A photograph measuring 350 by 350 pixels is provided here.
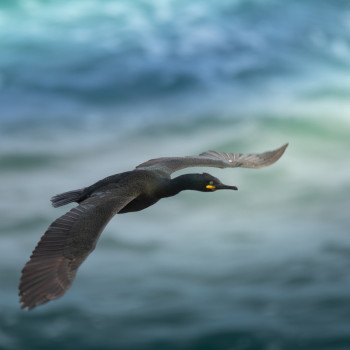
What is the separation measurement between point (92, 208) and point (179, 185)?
1247 mm

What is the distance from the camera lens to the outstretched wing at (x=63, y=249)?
7.41 m

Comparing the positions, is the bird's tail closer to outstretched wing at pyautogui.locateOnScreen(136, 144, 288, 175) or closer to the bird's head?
outstretched wing at pyautogui.locateOnScreen(136, 144, 288, 175)

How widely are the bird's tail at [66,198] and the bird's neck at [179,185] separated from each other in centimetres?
105

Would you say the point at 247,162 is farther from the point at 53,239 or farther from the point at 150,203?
the point at 53,239

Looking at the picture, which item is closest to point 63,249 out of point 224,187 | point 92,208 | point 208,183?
point 92,208

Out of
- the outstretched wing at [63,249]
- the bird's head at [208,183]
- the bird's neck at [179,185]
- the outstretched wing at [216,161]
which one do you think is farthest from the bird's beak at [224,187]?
the outstretched wing at [63,249]

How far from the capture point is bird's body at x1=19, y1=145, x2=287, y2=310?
296 inches

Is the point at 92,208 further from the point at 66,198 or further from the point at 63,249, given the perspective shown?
the point at 66,198

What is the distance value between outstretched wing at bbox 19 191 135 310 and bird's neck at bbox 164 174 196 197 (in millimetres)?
691

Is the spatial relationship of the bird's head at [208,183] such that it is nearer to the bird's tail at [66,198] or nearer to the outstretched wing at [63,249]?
the outstretched wing at [63,249]

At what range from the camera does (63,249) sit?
7.93 meters

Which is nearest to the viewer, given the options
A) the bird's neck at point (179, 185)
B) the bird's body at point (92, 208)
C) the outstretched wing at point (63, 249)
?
the outstretched wing at point (63, 249)

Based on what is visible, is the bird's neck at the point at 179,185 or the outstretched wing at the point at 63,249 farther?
the bird's neck at the point at 179,185

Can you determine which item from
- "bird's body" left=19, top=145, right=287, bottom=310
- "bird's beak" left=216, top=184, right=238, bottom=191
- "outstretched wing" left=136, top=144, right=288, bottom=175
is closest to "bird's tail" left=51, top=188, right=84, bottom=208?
"bird's body" left=19, top=145, right=287, bottom=310
